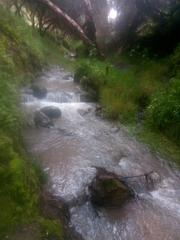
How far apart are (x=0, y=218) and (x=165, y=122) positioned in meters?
4.90

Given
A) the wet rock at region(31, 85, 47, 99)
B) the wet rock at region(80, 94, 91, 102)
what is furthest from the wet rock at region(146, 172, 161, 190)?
the wet rock at region(31, 85, 47, 99)

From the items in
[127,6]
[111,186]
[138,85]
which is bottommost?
[111,186]

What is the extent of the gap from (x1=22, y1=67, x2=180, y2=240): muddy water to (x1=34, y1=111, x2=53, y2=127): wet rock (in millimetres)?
145

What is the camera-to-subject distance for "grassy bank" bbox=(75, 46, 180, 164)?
710 cm

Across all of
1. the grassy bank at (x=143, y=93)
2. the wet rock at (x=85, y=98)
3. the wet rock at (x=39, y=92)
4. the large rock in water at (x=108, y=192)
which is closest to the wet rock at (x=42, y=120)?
the grassy bank at (x=143, y=93)

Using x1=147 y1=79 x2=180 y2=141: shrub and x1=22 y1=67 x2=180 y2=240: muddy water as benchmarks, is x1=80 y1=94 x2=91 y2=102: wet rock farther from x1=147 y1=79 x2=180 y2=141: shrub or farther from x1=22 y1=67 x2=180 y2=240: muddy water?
x1=147 y1=79 x2=180 y2=141: shrub

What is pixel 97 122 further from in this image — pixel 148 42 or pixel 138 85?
pixel 148 42

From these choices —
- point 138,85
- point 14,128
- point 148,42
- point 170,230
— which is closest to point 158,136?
point 138,85

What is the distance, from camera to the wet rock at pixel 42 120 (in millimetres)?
7118

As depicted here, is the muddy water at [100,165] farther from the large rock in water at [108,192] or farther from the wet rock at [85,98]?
the wet rock at [85,98]

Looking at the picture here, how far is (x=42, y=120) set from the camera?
724cm

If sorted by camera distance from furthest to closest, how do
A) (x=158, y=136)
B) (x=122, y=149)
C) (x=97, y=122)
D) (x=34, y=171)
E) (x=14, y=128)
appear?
(x=97, y=122), (x=158, y=136), (x=122, y=149), (x=14, y=128), (x=34, y=171)

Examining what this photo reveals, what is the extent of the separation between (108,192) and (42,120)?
126 inches

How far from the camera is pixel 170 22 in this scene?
1066 cm
